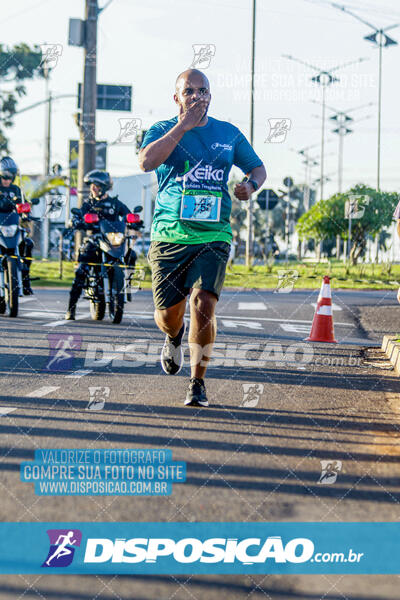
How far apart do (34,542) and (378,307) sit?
13893mm

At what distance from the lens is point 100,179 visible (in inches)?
439

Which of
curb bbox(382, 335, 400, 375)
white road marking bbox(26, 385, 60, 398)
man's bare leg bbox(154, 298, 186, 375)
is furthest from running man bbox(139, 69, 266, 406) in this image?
curb bbox(382, 335, 400, 375)

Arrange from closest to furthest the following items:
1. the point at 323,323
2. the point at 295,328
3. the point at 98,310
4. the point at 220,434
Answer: the point at 220,434 → the point at 323,323 → the point at 98,310 → the point at 295,328

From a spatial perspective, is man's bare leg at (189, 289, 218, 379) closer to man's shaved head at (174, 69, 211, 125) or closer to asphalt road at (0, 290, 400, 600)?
asphalt road at (0, 290, 400, 600)

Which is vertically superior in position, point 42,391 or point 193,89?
point 193,89

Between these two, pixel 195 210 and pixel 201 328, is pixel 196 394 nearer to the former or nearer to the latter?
pixel 201 328

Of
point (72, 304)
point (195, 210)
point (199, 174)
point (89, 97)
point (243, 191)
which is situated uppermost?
point (89, 97)

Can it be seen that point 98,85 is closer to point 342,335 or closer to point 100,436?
point 342,335

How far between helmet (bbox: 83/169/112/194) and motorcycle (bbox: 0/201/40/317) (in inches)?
33.1

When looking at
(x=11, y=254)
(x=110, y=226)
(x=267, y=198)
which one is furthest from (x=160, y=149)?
(x=267, y=198)

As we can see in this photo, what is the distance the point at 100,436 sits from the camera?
455 centimetres

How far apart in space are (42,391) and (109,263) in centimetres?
516

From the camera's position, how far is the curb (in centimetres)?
793

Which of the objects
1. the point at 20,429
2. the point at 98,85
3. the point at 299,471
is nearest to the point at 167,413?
the point at 20,429
